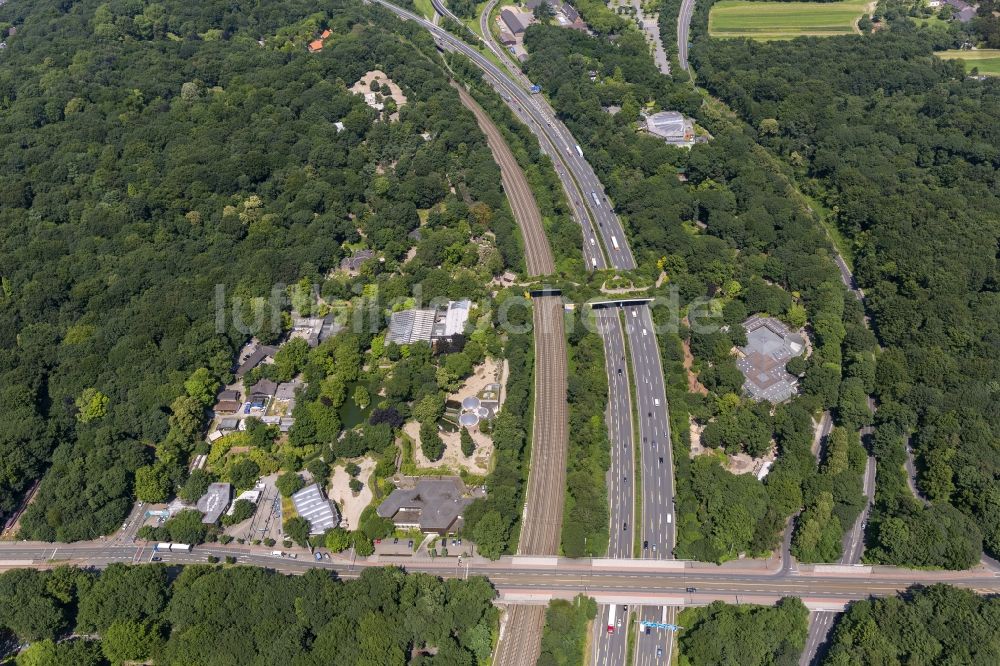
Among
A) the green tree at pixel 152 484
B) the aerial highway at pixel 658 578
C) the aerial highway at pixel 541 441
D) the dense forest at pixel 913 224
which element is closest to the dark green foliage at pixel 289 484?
the aerial highway at pixel 658 578

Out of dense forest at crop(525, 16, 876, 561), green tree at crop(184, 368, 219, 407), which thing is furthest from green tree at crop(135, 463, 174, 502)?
dense forest at crop(525, 16, 876, 561)

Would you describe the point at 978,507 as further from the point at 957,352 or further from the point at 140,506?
the point at 140,506

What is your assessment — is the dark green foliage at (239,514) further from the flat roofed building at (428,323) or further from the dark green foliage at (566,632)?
the dark green foliage at (566,632)

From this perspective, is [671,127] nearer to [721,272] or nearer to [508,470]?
[721,272]

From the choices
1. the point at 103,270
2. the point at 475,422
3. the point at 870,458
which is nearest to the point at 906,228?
the point at 870,458

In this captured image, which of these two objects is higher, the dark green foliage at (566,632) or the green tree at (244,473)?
the green tree at (244,473)

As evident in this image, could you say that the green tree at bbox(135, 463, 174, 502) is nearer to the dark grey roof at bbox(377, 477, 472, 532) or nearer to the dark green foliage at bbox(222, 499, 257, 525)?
the dark green foliage at bbox(222, 499, 257, 525)
